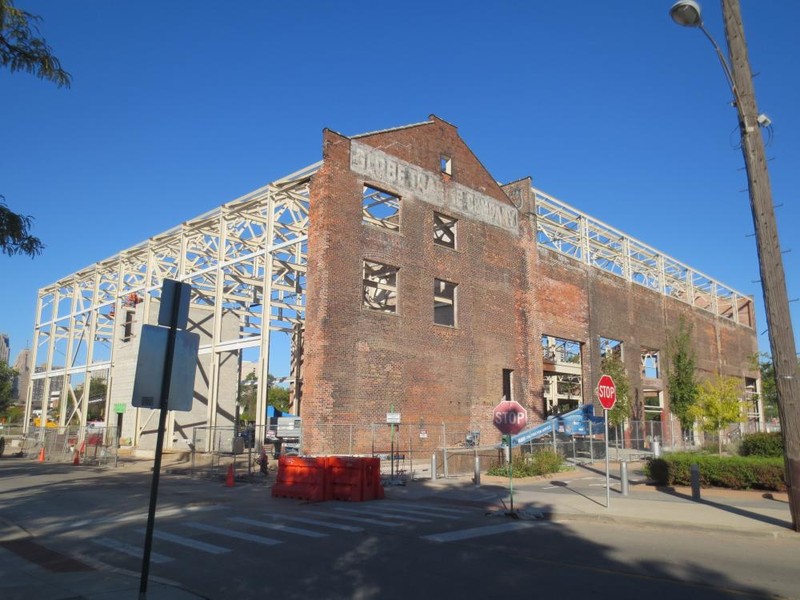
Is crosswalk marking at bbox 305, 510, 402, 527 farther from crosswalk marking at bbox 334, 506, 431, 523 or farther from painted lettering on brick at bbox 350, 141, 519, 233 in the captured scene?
painted lettering on brick at bbox 350, 141, 519, 233

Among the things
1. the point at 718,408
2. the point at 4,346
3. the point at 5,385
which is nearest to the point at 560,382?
the point at 718,408

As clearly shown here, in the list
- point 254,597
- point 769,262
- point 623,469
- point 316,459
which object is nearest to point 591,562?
point 254,597

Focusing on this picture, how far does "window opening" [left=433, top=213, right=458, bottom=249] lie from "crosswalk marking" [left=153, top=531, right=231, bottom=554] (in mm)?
23235

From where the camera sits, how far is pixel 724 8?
12875 mm

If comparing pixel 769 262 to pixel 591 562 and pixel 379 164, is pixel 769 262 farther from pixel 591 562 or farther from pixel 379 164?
pixel 379 164

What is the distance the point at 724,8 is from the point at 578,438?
25241 mm

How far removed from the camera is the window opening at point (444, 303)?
3198cm

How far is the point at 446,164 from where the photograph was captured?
33.3 m

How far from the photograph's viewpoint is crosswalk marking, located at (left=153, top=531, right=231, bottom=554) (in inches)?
395

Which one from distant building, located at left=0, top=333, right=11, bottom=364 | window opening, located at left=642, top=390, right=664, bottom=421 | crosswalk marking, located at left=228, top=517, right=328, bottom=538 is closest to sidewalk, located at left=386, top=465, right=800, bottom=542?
crosswalk marking, located at left=228, top=517, right=328, bottom=538

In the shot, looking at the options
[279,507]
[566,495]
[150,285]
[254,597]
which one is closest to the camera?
[254,597]

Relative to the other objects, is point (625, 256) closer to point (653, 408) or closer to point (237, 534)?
point (653, 408)

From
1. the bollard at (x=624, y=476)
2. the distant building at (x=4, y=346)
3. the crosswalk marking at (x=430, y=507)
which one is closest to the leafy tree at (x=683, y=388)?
the bollard at (x=624, y=476)

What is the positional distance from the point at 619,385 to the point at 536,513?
27312mm
